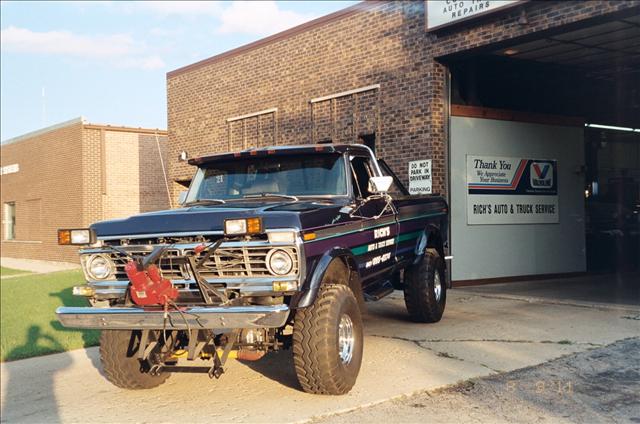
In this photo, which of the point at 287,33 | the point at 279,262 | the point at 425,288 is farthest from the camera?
the point at 287,33

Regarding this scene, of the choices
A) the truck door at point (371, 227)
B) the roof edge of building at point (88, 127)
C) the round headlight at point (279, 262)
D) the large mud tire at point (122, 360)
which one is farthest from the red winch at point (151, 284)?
the roof edge of building at point (88, 127)

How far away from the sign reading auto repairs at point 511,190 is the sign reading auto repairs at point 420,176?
41.8 inches

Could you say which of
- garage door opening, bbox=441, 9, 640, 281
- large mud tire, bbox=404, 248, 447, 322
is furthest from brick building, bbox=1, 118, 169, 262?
large mud tire, bbox=404, 248, 447, 322

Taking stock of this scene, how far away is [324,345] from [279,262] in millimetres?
724

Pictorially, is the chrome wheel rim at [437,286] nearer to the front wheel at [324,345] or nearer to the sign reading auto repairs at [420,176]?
the front wheel at [324,345]

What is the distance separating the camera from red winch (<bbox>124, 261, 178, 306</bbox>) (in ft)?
16.8

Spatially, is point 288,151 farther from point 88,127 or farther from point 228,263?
point 88,127

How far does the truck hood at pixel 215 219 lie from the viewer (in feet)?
17.0

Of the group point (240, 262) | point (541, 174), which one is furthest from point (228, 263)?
point (541, 174)

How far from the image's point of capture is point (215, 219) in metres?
5.27

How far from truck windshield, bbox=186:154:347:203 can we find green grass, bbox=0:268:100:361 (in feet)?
10.8

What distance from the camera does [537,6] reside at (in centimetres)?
1021

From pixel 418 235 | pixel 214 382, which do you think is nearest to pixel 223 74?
pixel 418 235

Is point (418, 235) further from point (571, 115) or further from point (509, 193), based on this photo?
point (571, 115)
